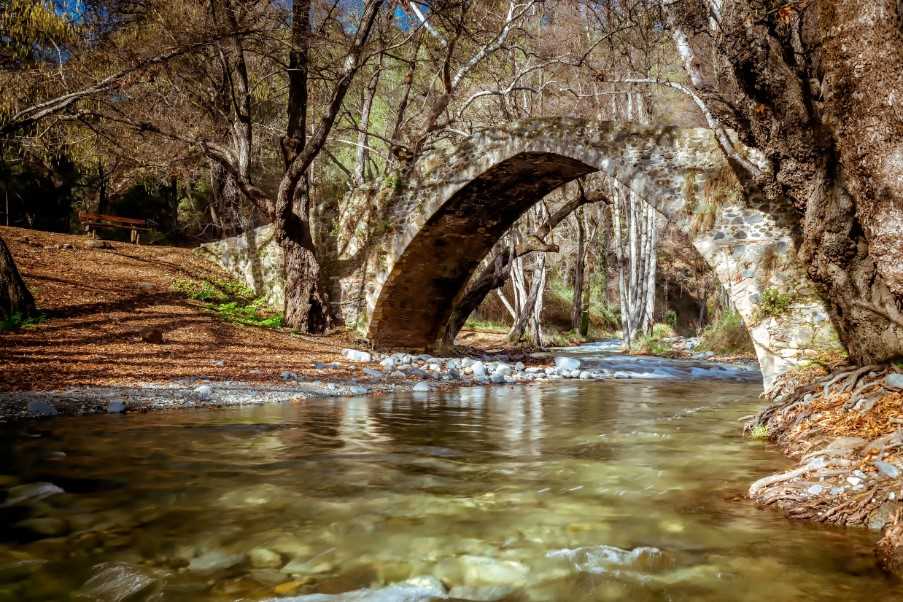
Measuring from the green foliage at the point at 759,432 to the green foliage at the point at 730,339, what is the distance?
11057 mm

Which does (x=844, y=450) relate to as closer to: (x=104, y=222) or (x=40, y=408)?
(x=40, y=408)

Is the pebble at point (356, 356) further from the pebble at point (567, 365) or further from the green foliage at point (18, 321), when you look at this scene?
the green foliage at point (18, 321)

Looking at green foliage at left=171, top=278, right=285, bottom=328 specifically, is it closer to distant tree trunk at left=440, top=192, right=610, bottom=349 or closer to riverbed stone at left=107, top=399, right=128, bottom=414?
distant tree trunk at left=440, top=192, right=610, bottom=349

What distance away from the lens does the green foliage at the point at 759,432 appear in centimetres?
418

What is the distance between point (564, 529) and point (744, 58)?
3570mm

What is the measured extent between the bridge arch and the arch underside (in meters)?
0.02

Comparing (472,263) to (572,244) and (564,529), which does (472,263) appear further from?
(572,244)

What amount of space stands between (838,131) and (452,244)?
768 centimetres

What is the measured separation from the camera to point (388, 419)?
4.95m

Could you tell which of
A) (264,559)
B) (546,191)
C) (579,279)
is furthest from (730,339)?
(264,559)

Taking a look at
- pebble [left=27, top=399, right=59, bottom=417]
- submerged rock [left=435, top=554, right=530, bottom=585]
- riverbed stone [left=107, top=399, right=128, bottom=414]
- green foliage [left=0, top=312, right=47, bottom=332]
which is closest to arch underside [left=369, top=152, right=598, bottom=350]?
green foliage [left=0, top=312, right=47, bottom=332]

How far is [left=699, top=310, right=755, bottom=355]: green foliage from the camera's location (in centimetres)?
1449

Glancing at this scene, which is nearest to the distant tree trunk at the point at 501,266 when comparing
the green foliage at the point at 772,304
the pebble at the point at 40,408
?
the green foliage at the point at 772,304

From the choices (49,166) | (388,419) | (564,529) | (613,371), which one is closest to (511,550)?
(564,529)
